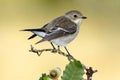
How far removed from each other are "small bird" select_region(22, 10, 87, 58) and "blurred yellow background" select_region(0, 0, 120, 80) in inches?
126

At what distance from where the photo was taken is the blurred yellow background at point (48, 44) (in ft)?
25.8

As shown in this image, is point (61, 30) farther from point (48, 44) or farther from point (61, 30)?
point (48, 44)

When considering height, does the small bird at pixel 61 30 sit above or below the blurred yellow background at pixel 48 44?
below

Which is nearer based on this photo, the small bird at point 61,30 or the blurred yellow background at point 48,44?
the small bird at point 61,30

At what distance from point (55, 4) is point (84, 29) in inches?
37.4

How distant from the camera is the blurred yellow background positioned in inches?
309

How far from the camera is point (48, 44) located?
877 centimetres

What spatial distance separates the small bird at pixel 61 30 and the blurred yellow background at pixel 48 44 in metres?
3.21

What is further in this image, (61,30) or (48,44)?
(48,44)

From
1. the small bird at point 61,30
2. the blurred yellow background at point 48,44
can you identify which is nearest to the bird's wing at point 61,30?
the small bird at point 61,30

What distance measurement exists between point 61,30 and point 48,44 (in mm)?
5484

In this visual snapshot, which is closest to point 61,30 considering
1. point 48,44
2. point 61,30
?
point 61,30

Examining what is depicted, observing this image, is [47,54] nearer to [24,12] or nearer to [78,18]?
[24,12]

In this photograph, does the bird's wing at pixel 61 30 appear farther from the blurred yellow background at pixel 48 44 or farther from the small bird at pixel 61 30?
the blurred yellow background at pixel 48 44
